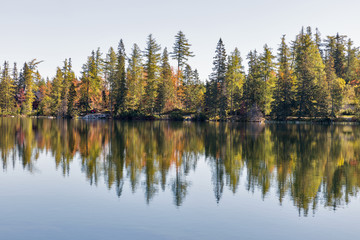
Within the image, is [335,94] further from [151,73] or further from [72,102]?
[72,102]

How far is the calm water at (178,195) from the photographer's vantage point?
10367mm

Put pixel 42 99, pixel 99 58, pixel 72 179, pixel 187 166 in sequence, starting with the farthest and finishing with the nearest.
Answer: pixel 42 99 → pixel 99 58 → pixel 187 166 → pixel 72 179

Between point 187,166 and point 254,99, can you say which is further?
point 254,99

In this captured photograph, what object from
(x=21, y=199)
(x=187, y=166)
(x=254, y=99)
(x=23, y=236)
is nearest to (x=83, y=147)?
(x=187, y=166)

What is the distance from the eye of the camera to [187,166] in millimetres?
21219

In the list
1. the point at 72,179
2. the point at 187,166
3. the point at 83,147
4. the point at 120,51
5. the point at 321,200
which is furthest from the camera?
the point at 120,51

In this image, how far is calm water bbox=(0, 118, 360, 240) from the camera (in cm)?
1037

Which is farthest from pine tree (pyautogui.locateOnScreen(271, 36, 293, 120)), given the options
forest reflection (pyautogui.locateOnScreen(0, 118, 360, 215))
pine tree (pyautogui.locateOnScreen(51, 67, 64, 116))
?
pine tree (pyautogui.locateOnScreen(51, 67, 64, 116))

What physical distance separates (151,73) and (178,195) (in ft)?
265

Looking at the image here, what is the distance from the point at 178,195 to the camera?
570 inches

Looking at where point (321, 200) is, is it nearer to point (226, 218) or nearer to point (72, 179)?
point (226, 218)

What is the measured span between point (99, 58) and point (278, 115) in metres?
58.9

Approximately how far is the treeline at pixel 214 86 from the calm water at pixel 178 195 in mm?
55406

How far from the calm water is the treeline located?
5541 cm
